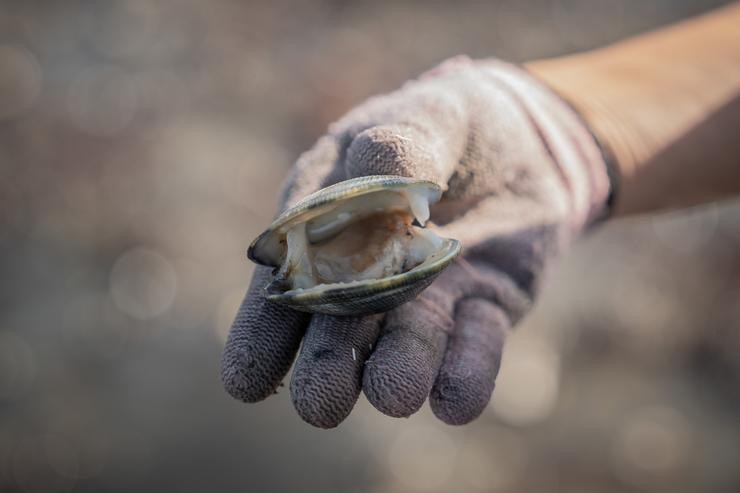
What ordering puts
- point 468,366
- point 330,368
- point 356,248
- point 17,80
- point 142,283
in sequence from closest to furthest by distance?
1. point 330,368
2. point 468,366
3. point 356,248
4. point 142,283
5. point 17,80

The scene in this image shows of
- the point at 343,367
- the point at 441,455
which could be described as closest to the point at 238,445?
the point at 441,455

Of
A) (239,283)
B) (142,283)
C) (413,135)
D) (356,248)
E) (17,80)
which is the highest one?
(413,135)

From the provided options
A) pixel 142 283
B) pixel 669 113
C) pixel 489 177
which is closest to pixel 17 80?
pixel 142 283

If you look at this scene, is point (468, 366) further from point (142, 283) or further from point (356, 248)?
point (142, 283)

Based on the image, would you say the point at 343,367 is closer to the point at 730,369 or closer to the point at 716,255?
the point at 730,369

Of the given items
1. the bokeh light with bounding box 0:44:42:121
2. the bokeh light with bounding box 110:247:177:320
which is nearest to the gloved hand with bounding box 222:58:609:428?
the bokeh light with bounding box 110:247:177:320
